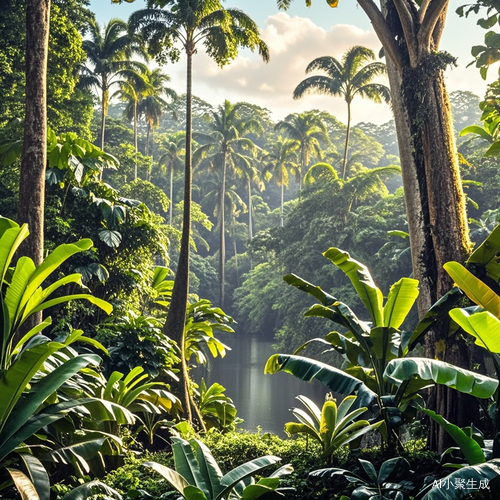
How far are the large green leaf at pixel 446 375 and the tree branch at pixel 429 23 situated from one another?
4.19 metres

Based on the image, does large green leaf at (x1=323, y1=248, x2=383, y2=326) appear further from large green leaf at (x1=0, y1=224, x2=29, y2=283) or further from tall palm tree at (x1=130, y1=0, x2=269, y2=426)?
tall palm tree at (x1=130, y1=0, x2=269, y2=426)

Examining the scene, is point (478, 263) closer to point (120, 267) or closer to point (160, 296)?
point (120, 267)

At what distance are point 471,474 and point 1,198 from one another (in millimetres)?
9659

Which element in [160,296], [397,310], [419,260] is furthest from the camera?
[160,296]

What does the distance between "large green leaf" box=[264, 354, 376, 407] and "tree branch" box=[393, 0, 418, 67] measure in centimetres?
384

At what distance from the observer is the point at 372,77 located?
22219 millimetres

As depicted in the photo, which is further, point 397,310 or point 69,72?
point 69,72

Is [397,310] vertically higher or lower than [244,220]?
lower

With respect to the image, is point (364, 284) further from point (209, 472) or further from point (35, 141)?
point (35, 141)

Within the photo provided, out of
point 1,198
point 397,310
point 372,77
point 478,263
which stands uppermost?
point 372,77

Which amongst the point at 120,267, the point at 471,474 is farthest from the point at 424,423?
the point at 120,267

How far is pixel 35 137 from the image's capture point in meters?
6.43

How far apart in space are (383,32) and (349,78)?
16661mm

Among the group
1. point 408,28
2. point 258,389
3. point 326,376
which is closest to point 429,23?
point 408,28
